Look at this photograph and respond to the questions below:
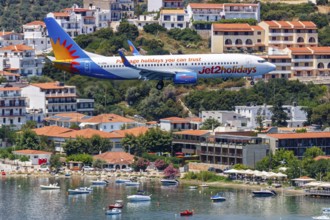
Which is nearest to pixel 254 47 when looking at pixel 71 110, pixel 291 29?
pixel 291 29

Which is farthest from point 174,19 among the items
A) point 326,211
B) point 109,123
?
point 326,211

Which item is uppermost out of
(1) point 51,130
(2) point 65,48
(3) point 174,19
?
(3) point 174,19

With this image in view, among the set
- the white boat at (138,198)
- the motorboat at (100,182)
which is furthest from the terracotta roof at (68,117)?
the white boat at (138,198)

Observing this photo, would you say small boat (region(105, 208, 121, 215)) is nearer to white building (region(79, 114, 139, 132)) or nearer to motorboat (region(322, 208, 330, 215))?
motorboat (region(322, 208, 330, 215))

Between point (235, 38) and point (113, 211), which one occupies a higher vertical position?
point (235, 38)

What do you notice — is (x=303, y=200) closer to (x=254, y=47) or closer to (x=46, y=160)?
(x=46, y=160)

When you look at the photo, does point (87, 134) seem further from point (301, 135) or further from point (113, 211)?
point (113, 211)

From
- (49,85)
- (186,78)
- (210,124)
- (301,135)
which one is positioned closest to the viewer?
(186,78)
